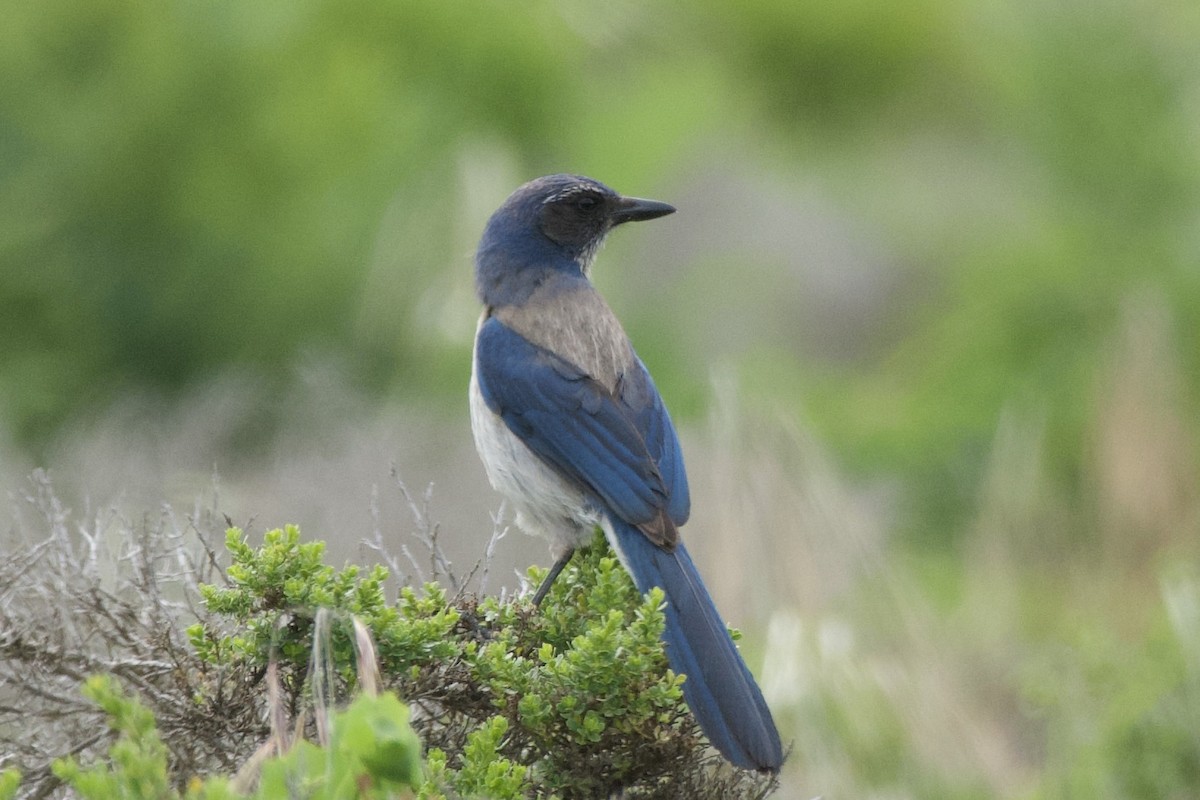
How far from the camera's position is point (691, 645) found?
3492 mm

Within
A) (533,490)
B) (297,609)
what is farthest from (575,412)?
(297,609)

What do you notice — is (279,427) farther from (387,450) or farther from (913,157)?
(913,157)

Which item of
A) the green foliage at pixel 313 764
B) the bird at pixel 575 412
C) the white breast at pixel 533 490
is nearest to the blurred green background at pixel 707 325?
the bird at pixel 575 412

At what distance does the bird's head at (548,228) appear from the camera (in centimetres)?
508

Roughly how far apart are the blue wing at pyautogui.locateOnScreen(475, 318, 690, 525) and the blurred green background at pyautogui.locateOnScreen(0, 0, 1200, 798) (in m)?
1.27

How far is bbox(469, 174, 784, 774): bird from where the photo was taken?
3.97 m

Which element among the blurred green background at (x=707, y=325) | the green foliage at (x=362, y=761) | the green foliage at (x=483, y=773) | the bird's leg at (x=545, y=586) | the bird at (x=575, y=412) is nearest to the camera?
the green foliage at (x=362, y=761)

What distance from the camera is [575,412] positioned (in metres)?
4.50

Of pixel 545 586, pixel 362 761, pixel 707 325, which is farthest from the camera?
pixel 707 325

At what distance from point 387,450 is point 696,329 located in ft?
20.2

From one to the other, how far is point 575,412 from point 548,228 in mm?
840

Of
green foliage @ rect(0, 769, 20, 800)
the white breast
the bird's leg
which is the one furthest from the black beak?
green foliage @ rect(0, 769, 20, 800)

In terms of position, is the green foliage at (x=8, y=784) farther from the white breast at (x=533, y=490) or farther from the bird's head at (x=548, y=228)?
the bird's head at (x=548, y=228)

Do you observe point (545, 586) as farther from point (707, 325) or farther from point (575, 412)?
point (707, 325)
